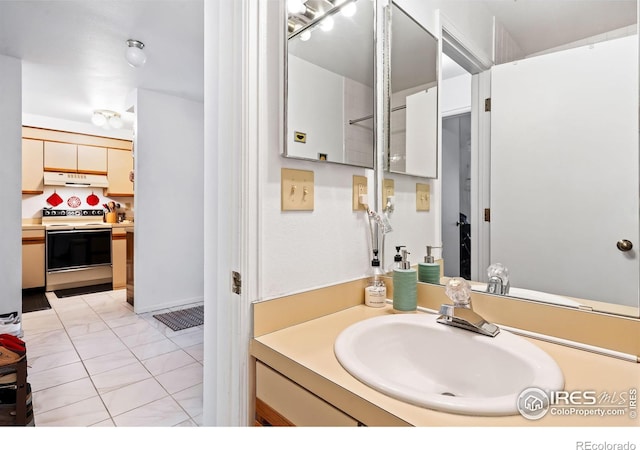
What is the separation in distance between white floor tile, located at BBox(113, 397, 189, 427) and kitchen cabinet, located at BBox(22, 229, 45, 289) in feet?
11.1

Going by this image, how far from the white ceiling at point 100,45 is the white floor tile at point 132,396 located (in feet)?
7.39

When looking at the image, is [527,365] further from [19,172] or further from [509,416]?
[19,172]

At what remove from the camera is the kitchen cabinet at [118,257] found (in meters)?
4.29

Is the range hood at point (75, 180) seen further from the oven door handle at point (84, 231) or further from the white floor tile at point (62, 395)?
the white floor tile at point (62, 395)

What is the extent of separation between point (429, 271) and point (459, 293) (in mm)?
181

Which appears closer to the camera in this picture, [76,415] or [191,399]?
[76,415]

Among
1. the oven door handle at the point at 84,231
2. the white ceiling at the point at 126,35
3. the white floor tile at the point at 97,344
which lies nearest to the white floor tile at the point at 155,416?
the white floor tile at the point at 97,344

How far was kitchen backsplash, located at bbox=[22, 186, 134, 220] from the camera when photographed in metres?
4.39

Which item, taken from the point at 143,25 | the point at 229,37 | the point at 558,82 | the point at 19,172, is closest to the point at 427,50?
the point at 558,82

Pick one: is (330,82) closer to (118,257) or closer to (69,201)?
(118,257)

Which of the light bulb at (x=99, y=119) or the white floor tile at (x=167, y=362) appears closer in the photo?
the white floor tile at (x=167, y=362)

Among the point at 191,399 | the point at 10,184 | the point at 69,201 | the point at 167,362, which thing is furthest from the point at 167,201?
the point at 69,201

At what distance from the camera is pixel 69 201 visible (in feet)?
15.4

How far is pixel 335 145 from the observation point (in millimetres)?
1053
